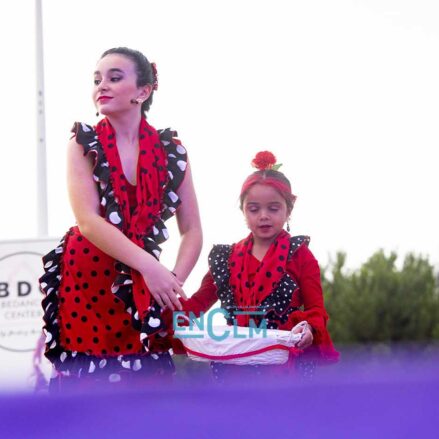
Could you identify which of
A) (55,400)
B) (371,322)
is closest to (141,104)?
(55,400)

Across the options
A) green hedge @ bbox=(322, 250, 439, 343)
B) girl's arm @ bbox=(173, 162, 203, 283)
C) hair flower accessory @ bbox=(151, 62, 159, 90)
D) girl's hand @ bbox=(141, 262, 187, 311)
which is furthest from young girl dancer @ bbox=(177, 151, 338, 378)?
green hedge @ bbox=(322, 250, 439, 343)

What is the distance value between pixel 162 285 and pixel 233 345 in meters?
0.21

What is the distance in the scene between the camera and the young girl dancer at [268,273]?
2266mm

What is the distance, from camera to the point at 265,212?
238cm

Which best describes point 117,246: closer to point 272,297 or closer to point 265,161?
point 272,297

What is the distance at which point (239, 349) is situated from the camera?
1.95 m

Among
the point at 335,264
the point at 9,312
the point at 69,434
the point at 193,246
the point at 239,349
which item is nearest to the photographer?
the point at 69,434

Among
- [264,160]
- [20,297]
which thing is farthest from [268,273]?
[20,297]

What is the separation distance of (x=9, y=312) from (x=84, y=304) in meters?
5.63

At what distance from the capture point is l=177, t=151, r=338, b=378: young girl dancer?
2266mm

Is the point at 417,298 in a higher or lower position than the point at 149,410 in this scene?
lower

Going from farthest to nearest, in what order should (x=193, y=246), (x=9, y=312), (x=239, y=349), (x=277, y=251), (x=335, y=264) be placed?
(x=335, y=264), (x=9, y=312), (x=277, y=251), (x=193, y=246), (x=239, y=349)

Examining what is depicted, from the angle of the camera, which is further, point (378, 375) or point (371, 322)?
point (371, 322)

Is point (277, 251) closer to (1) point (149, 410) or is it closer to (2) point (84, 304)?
(2) point (84, 304)
